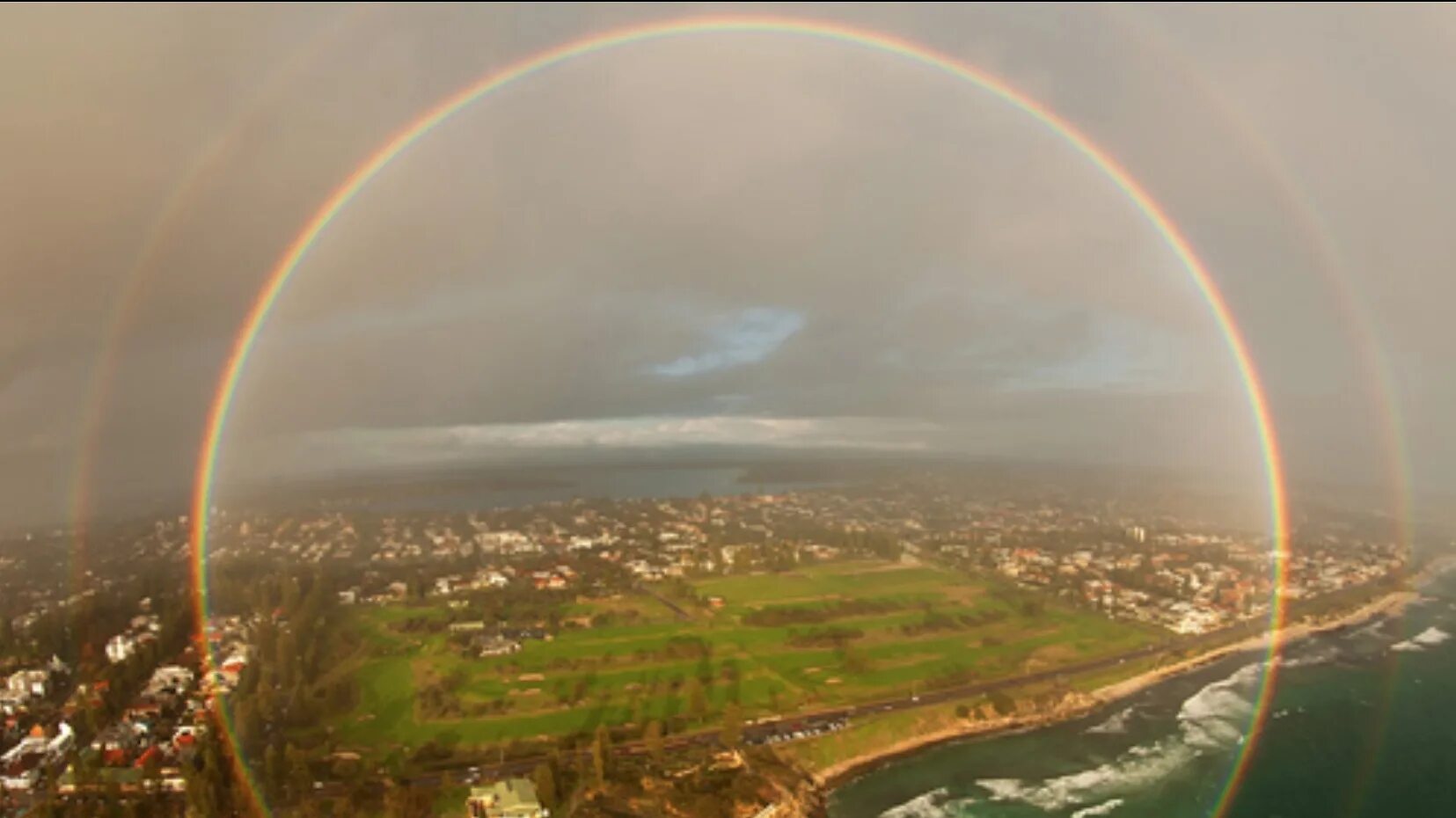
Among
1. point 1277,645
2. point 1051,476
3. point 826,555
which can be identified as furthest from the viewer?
point 1051,476

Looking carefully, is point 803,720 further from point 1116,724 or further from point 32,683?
point 32,683

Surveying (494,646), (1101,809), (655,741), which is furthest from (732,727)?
(494,646)

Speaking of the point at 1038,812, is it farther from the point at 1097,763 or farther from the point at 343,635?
the point at 343,635

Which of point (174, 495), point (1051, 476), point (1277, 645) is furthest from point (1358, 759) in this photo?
point (174, 495)

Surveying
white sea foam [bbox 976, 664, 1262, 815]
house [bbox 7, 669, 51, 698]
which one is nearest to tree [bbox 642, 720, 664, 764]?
white sea foam [bbox 976, 664, 1262, 815]

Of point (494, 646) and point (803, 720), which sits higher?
point (494, 646)

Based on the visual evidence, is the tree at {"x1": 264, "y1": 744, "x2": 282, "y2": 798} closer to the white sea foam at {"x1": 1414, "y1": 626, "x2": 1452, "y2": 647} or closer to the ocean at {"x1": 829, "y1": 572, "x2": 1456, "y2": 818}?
the ocean at {"x1": 829, "y1": 572, "x2": 1456, "y2": 818}

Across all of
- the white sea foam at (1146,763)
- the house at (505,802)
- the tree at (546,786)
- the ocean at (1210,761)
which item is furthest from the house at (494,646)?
the white sea foam at (1146,763)
